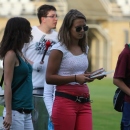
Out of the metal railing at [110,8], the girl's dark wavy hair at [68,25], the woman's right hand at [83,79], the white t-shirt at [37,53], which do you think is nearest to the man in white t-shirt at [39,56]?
the white t-shirt at [37,53]

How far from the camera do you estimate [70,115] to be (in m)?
6.23

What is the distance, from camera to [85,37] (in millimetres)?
6582

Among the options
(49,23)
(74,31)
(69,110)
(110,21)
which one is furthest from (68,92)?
(110,21)

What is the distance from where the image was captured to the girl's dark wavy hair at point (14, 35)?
6195 mm

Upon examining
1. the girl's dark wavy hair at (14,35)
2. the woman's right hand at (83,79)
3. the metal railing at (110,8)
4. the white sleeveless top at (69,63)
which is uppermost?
A: the girl's dark wavy hair at (14,35)

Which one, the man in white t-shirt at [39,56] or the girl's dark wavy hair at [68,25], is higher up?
the girl's dark wavy hair at [68,25]

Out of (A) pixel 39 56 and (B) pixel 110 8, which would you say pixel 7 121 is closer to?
(A) pixel 39 56

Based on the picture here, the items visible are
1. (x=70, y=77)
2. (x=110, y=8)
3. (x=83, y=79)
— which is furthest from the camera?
(x=110, y=8)

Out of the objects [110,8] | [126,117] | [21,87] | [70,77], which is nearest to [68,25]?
[70,77]

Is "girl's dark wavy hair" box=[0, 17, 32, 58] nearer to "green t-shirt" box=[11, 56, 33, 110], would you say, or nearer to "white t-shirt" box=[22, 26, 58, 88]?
"green t-shirt" box=[11, 56, 33, 110]

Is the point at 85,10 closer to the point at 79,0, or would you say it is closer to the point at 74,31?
the point at 79,0

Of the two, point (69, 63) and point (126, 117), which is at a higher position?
point (69, 63)

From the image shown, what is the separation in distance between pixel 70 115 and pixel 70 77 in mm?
361

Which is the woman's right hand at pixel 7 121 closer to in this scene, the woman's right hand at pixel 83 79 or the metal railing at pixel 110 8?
the woman's right hand at pixel 83 79
